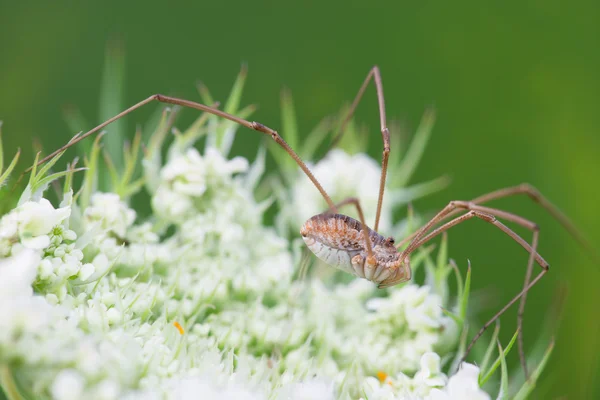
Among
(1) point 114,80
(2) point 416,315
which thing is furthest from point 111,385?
(1) point 114,80

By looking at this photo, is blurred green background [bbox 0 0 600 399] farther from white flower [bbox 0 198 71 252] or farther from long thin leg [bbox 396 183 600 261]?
white flower [bbox 0 198 71 252]

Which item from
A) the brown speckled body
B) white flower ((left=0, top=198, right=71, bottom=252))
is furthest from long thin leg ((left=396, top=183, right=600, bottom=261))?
white flower ((left=0, top=198, right=71, bottom=252))

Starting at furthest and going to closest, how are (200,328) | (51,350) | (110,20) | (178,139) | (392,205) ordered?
(110,20) < (392,205) < (178,139) < (200,328) < (51,350)

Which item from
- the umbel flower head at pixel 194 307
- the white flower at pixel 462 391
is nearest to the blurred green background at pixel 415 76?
the umbel flower head at pixel 194 307

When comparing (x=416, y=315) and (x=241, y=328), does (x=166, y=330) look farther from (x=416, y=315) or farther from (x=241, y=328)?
(x=416, y=315)

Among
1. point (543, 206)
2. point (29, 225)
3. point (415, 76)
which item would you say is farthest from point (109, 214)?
point (415, 76)

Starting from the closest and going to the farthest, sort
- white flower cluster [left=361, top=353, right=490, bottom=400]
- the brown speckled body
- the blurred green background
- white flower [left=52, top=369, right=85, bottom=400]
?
white flower [left=52, top=369, right=85, bottom=400] → white flower cluster [left=361, top=353, right=490, bottom=400] → the brown speckled body → the blurred green background
